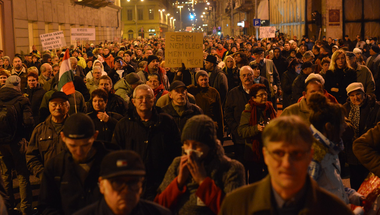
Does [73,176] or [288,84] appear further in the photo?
[288,84]

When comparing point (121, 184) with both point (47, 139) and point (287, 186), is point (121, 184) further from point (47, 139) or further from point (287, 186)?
point (47, 139)

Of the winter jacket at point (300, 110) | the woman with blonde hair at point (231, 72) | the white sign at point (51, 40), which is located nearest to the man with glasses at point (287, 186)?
the winter jacket at point (300, 110)

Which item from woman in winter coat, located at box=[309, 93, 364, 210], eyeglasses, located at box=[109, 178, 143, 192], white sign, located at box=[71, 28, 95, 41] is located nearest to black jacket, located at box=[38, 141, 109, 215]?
eyeglasses, located at box=[109, 178, 143, 192]

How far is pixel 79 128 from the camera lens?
143 inches

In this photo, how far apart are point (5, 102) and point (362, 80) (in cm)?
621

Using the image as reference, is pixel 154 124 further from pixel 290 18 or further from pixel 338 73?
pixel 290 18

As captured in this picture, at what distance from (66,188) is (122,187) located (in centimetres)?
114

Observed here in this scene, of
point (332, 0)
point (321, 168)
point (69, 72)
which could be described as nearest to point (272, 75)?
point (69, 72)

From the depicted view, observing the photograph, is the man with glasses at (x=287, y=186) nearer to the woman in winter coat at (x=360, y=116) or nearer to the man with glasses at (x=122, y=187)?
the man with glasses at (x=122, y=187)

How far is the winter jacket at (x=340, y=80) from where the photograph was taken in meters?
8.59

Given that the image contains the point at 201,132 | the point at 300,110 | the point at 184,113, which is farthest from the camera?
the point at 184,113

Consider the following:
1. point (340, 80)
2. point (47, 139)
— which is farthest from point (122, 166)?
point (340, 80)

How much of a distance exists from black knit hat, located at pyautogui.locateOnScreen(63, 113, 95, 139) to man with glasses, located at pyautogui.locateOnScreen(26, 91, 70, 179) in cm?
154

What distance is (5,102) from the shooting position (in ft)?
22.5
